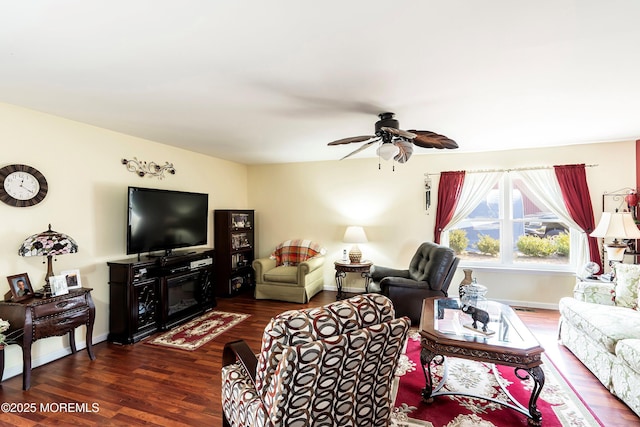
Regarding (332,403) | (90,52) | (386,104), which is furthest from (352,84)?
(332,403)

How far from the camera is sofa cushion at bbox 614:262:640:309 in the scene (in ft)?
9.55

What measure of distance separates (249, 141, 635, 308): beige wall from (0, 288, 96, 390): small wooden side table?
3356 mm

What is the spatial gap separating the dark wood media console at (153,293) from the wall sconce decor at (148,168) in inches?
43.8

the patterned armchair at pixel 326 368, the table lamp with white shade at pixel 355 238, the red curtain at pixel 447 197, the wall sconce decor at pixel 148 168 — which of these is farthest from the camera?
the table lamp with white shade at pixel 355 238

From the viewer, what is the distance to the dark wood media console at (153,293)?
338cm

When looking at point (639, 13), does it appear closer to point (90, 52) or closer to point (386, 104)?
point (386, 104)

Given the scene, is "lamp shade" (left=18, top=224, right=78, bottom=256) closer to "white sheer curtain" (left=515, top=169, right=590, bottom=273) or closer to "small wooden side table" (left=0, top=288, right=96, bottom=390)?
"small wooden side table" (left=0, top=288, right=96, bottom=390)

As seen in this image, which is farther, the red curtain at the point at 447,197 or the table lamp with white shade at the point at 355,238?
the table lamp with white shade at the point at 355,238

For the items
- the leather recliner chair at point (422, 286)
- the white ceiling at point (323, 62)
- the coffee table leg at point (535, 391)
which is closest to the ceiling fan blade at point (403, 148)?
the white ceiling at point (323, 62)

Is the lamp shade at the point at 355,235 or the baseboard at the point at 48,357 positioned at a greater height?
the lamp shade at the point at 355,235

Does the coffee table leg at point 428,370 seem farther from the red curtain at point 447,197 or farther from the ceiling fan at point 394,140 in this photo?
the red curtain at point 447,197

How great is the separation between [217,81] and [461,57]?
5.45 ft

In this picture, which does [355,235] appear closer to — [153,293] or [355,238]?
[355,238]

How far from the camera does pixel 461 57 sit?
1907 millimetres
